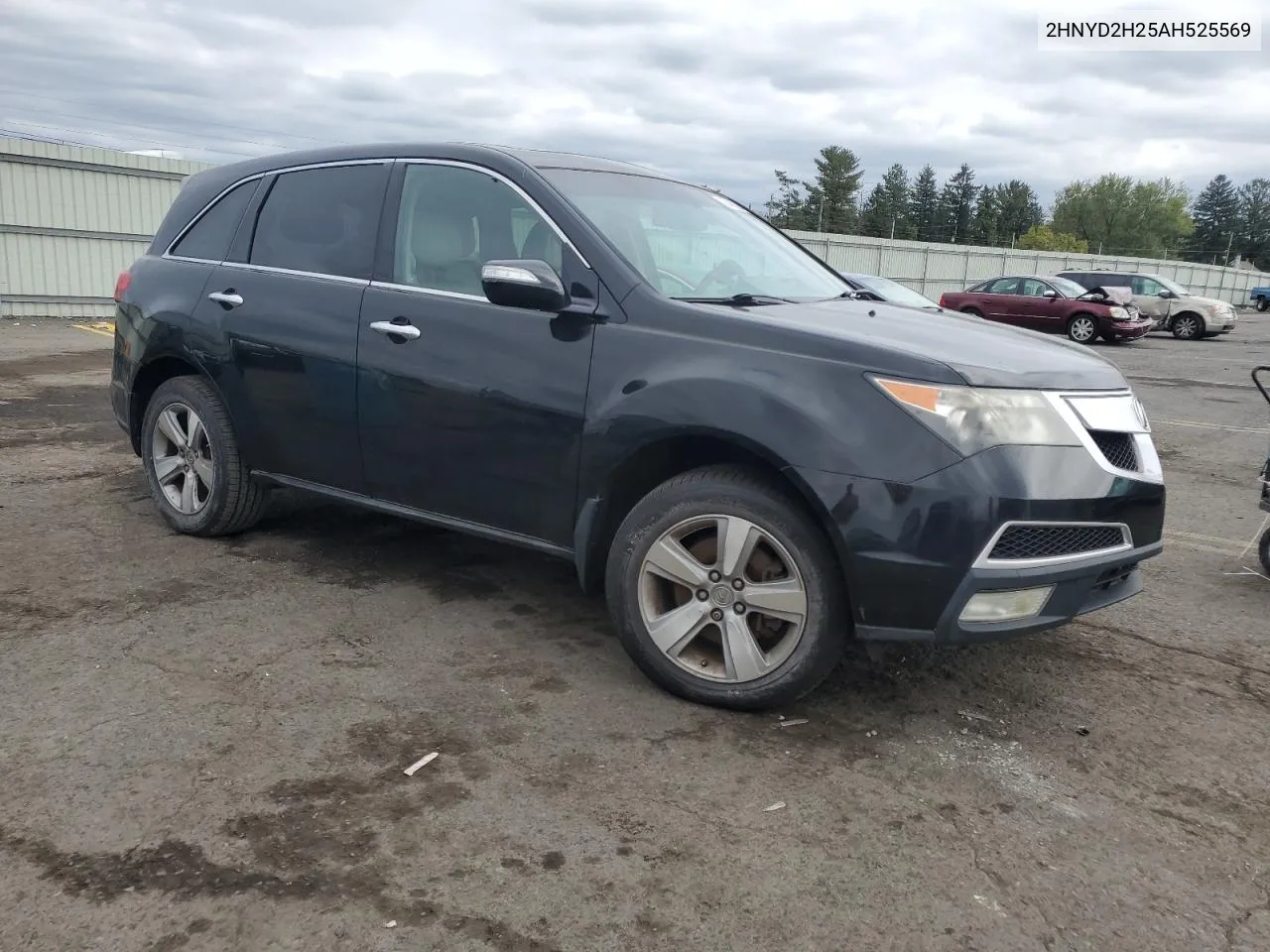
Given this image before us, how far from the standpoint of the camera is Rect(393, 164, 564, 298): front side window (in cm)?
379

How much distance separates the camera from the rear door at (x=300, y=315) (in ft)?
13.8

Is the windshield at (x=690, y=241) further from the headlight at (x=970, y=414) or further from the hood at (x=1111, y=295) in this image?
the hood at (x=1111, y=295)

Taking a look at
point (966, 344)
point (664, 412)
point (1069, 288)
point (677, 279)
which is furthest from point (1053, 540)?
point (1069, 288)

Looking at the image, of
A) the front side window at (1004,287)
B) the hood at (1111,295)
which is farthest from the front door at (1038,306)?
the hood at (1111,295)

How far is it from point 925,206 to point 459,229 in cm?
13663

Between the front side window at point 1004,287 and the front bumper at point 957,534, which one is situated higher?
the front side window at point 1004,287

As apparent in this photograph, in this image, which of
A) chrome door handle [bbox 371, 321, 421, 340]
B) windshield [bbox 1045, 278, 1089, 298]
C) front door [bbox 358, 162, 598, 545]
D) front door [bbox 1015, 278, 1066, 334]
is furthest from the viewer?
front door [bbox 1015, 278, 1066, 334]

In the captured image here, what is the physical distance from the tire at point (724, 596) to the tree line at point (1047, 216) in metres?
96.8

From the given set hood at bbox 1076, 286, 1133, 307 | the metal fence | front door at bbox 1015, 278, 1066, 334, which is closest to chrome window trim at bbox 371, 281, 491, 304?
front door at bbox 1015, 278, 1066, 334

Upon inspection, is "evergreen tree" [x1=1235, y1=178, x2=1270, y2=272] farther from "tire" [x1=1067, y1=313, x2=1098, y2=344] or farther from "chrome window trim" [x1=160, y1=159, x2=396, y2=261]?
"chrome window trim" [x1=160, y1=159, x2=396, y2=261]

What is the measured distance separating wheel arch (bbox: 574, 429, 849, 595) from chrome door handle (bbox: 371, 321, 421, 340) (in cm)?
98

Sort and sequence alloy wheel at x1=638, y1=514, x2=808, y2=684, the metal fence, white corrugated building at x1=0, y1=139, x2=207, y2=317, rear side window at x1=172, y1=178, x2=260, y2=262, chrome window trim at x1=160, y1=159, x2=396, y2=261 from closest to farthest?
alloy wheel at x1=638, y1=514, x2=808, y2=684, chrome window trim at x1=160, y1=159, x2=396, y2=261, rear side window at x1=172, y1=178, x2=260, y2=262, white corrugated building at x1=0, y1=139, x2=207, y2=317, the metal fence

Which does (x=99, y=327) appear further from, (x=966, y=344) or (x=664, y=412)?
(x=966, y=344)

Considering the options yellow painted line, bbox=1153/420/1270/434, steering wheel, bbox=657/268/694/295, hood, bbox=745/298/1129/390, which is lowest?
yellow painted line, bbox=1153/420/1270/434
